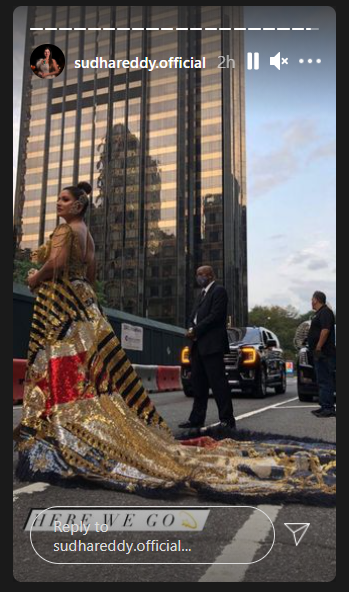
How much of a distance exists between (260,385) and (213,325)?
5036 mm

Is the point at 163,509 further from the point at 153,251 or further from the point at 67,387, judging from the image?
the point at 153,251

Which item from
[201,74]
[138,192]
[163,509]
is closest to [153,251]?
[138,192]

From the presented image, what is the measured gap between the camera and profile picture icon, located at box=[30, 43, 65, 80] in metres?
2.31

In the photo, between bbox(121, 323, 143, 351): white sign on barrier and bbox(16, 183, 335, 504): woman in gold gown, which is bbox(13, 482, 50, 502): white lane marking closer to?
bbox(16, 183, 335, 504): woman in gold gown

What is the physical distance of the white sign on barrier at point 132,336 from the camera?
53.0ft

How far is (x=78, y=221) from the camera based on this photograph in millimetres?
3467

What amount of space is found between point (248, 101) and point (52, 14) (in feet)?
3.19

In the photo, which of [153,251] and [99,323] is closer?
[99,323]

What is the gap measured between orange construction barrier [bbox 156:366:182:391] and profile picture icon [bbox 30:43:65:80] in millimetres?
12608

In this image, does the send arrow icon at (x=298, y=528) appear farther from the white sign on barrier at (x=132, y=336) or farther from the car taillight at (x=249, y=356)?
the white sign on barrier at (x=132, y=336)

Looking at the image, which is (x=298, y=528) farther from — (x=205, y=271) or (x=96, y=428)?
(x=205, y=271)

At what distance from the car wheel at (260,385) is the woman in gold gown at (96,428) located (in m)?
6.24

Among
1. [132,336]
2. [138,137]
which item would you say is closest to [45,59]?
[138,137]

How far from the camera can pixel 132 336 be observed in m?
17.7
